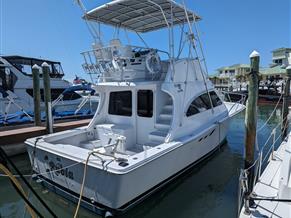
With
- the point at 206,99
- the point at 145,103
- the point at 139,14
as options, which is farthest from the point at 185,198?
the point at 139,14

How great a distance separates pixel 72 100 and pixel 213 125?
11.4 metres

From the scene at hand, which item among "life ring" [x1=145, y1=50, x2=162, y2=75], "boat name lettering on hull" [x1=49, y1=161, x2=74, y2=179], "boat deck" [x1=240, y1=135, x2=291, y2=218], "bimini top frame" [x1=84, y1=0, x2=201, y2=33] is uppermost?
"bimini top frame" [x1=84, y1=0, x2=201, y2=33]

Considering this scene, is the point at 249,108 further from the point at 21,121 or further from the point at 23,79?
the point at 23,79

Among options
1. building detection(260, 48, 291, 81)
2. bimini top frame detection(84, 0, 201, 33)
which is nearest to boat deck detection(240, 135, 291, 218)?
bimini top frame detection(84, 0, 201, 33)

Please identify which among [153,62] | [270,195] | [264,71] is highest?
[264,71]

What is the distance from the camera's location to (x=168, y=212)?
4.09 m

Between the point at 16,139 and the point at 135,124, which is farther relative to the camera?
the point at 16,139

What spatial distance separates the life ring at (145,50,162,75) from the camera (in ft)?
17.7

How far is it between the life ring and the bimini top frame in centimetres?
76

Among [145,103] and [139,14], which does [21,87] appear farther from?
[145,103]

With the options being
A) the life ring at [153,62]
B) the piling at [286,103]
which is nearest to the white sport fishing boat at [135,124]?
the life ring at [153,62]

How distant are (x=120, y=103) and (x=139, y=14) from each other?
2445mm

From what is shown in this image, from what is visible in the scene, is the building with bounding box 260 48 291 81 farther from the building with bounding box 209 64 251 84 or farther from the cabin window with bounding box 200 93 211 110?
the cabin window with bounding box 200 93 211 110

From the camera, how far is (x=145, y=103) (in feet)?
18.1
